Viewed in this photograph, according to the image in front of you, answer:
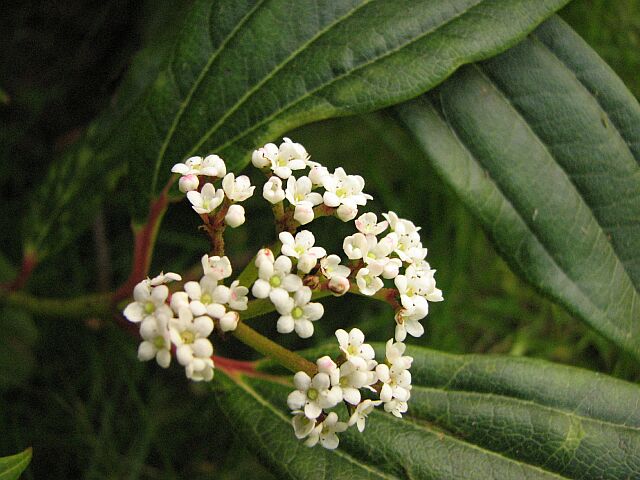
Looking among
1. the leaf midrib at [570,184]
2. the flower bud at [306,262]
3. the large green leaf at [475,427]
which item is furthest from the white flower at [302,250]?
the leaf midrib at [570,184]

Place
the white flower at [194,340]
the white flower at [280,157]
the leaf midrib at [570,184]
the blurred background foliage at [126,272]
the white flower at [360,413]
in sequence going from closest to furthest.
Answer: the white flower at [194,340] → the white flower at [360,413] → the white flower at [280,157] → the leaf midrib at [570,184] → the blurred background foliage at [126,272]

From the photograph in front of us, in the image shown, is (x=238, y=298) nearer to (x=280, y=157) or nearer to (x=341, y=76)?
(x=280, y=157)

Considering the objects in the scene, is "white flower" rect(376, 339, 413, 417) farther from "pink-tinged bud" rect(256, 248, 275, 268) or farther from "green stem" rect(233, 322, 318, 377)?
"pink-tinged bud" rect(256, 248, 275, 268)

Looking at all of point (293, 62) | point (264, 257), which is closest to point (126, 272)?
point (293, 62)

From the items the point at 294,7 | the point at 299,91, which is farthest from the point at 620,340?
the point at 294,7

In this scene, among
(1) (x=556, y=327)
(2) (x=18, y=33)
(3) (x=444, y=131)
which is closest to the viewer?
(3) (x=444, y=131)

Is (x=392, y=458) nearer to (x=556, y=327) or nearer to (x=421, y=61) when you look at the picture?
(x=421, y=61)

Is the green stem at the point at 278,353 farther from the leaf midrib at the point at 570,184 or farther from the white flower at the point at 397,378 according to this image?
the leaf midrib at the point at 570,184
